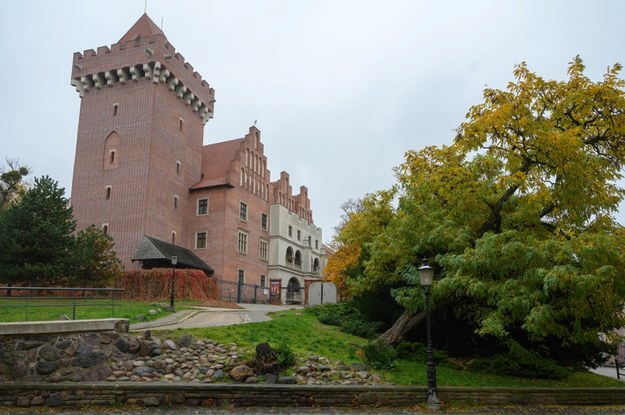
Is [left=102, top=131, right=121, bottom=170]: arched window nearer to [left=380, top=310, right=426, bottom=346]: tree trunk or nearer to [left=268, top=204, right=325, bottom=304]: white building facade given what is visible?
[left=268, top=204, right=325, bottom=304]: white building facade

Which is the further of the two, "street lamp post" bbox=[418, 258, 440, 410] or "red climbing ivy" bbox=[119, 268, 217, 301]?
"red climbing ivy" bbox=[119, 268, 217, 301]

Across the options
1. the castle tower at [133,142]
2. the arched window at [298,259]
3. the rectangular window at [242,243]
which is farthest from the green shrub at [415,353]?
the arched window at [298,259]

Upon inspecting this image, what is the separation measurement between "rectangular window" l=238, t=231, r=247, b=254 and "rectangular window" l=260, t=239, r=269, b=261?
3639mm

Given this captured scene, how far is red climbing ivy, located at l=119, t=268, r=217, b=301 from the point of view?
3003 centimetres

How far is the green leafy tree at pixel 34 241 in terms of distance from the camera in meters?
24.8

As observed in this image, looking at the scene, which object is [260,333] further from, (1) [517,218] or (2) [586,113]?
(2) [586,113]

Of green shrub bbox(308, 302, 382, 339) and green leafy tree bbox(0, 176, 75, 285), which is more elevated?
green leafy tree bbox(0, 176, 75, 285)

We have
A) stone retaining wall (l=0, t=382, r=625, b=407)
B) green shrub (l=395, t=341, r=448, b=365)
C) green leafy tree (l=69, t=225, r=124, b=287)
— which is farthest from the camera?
green leafy tree (l=69, t=225, r=124, b=287)

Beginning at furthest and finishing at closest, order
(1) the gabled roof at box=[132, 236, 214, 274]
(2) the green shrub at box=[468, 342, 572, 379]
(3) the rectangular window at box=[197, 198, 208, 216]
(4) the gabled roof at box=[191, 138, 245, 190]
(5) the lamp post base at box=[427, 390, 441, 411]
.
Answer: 1. (4) the gabled roof at box=[191, 138, 245, 190]
2. (3) the rectangular window at box=[197, 198, 208, 216]
3. (1) the gabled roof at box=[132, 236, 214, 274]
4. (2) the green shrub at box=[468, 342, 572, 379]
5. (5) the lamp post base at box=[427, 390, 441, 411]

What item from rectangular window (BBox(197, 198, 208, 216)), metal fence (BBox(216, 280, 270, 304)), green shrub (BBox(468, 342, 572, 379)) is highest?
rectangular window (BBox(197, 198, 208, 216))

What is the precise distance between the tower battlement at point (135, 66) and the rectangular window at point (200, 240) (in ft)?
35.0

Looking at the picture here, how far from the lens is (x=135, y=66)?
37.0 m

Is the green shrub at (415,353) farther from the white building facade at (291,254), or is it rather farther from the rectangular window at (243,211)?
the rectangular window at (243,211)

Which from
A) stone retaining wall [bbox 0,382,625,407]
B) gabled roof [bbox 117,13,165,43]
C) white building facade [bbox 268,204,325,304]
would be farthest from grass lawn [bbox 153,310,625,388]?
gabled roof [bbox 117,13,165,43]
